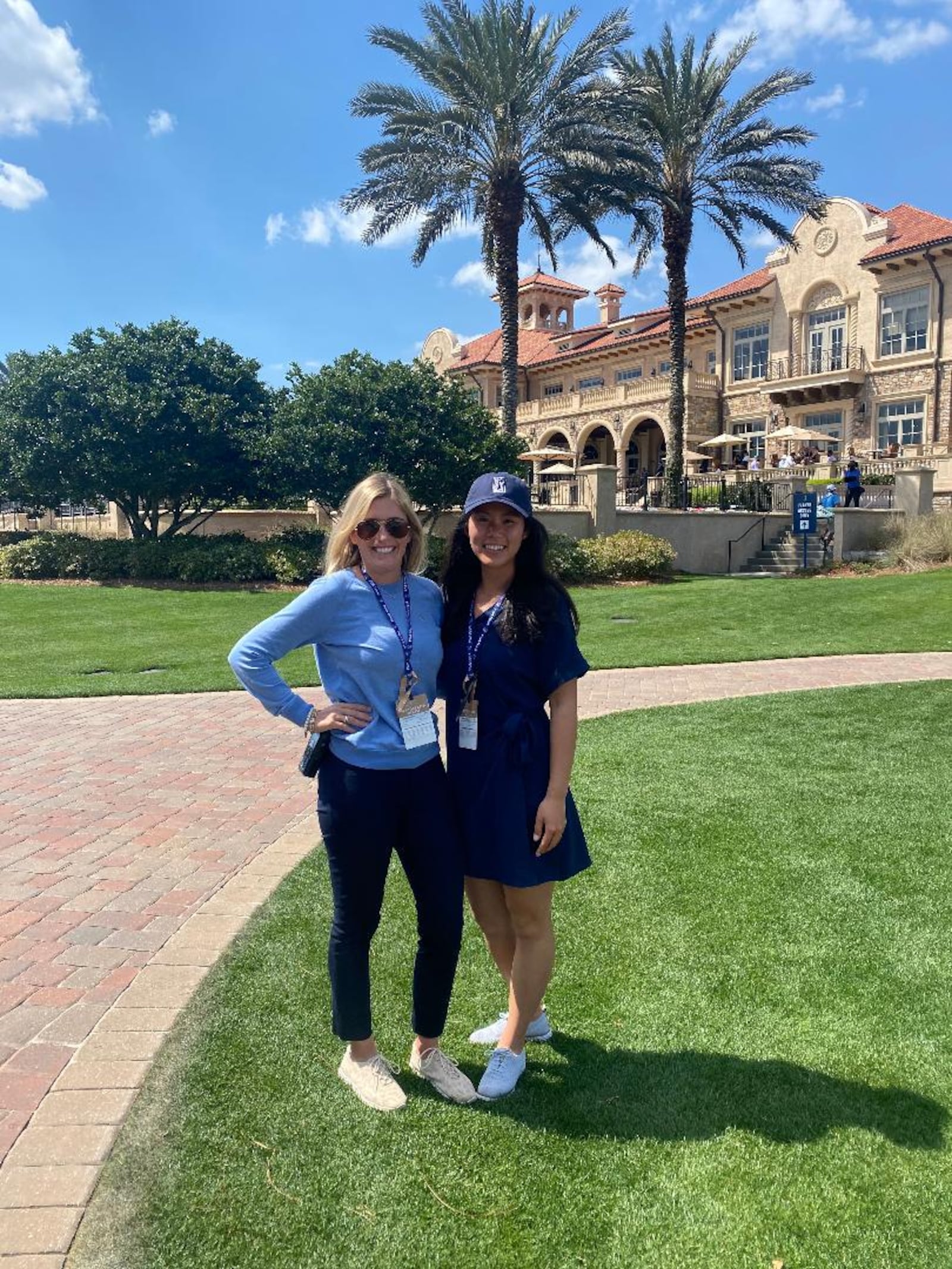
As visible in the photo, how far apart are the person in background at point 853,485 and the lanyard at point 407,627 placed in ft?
70.0

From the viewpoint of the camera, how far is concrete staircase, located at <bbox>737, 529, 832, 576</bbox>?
21.2 m

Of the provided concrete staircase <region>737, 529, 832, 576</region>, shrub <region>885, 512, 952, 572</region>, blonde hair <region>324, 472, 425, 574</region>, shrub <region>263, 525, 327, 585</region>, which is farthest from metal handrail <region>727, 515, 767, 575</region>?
blonde hair <region>324, 472, 425, 574</region>

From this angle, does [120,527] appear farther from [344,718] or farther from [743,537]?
[344,718]

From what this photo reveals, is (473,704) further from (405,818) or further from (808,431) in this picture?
(808,431)

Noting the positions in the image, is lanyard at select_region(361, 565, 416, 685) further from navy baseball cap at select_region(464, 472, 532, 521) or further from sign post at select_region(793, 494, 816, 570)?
sign post at select_region(793, 494, 816, 570)

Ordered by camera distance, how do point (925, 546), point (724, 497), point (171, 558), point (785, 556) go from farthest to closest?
point (724, 497)
point (785, 556)
point (171, 558)
point (925, 546)

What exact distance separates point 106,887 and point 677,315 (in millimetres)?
23727

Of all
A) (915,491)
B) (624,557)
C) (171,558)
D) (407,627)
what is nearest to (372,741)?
(407,627)

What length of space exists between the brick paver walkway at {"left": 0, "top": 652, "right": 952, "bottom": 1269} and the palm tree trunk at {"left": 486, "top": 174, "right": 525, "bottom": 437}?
1515 centimetres

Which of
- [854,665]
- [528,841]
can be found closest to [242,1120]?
[528,841]

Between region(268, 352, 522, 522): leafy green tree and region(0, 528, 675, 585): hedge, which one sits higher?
region(268, 352, 522, 522): leafy green tree

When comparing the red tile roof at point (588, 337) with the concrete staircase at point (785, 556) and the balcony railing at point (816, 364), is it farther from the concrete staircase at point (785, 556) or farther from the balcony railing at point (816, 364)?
the concrete staircase at point (785, 556)

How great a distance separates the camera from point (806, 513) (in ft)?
66.4

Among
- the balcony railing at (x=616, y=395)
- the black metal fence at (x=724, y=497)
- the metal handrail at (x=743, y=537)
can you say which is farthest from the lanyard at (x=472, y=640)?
the balcony railing at (x=616, y=395)
